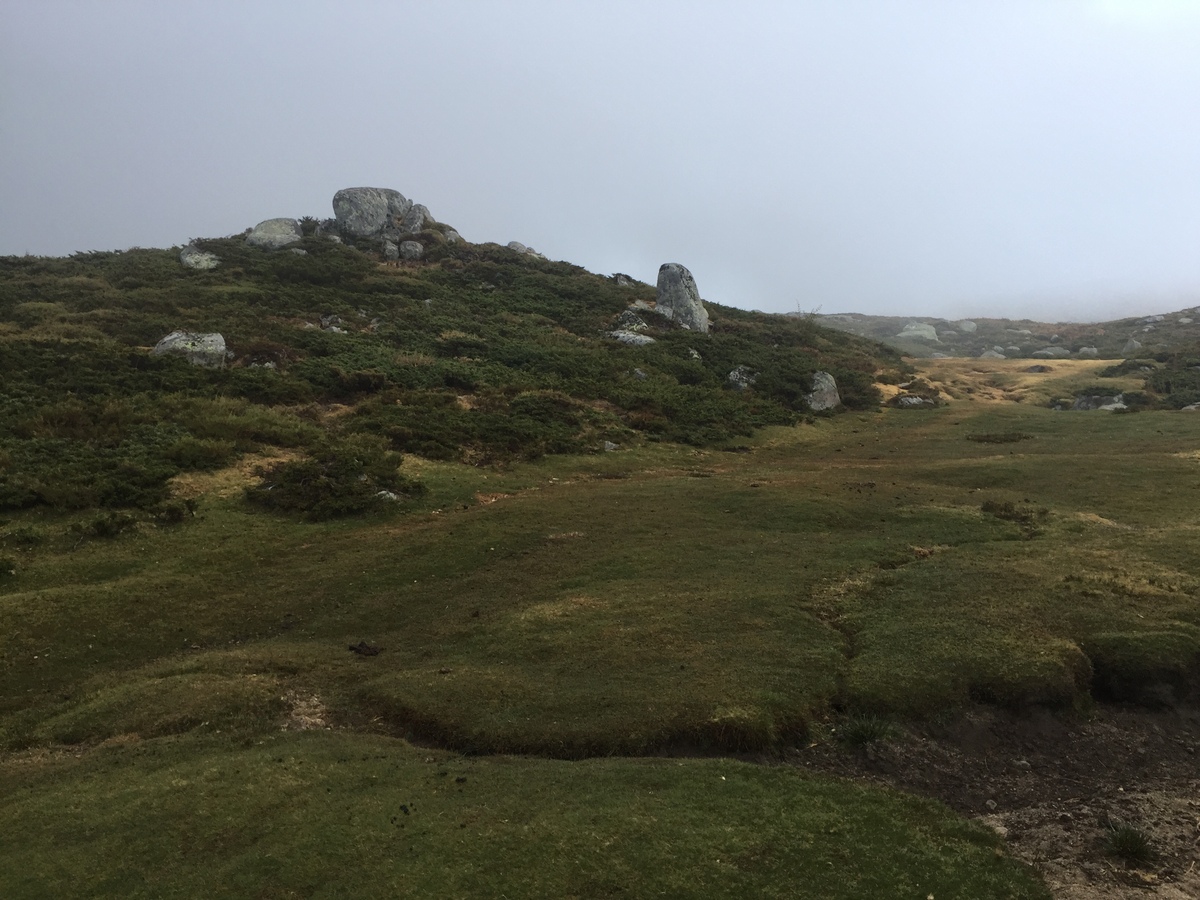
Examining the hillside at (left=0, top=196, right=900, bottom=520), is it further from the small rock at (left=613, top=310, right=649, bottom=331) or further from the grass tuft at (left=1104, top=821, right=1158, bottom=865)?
the grass tuft at (left=1104, top=821, right=1158, bottom=865)

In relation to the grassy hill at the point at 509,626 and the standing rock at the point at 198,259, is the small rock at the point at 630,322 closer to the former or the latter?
the grassy hill at the point at 509,626

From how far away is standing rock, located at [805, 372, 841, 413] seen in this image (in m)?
70.2

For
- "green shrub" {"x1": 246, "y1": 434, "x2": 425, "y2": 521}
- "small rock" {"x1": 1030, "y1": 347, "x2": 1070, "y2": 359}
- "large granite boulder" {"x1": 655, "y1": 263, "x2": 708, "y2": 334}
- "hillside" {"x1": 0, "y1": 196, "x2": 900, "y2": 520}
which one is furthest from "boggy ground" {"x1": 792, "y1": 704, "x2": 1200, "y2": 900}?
"small rock" {"x1": 1030, "y1": 347, "x2": 1070, "y2": 359}

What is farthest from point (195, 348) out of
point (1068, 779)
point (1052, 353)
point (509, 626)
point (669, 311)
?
point (1052, 353)

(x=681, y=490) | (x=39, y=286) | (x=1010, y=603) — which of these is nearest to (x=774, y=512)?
(x=681, y=490)

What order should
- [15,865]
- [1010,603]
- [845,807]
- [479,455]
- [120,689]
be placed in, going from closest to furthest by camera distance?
[15,865] < [845,807] < [120,689] < [1010,603] < [479,455]

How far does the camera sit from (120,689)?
1981 cm

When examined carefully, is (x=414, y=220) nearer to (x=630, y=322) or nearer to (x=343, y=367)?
(x=630, y=322)

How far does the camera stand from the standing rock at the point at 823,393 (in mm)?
70250

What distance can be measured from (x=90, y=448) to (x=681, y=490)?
95.4 ft

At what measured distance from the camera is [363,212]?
110 meters

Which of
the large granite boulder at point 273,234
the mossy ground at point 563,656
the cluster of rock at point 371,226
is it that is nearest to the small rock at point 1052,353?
the cluster of rock at point 371,226

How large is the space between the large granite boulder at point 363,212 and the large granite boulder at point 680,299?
45.3 metres

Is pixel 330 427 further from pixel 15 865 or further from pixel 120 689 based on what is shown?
pixel 15 865
